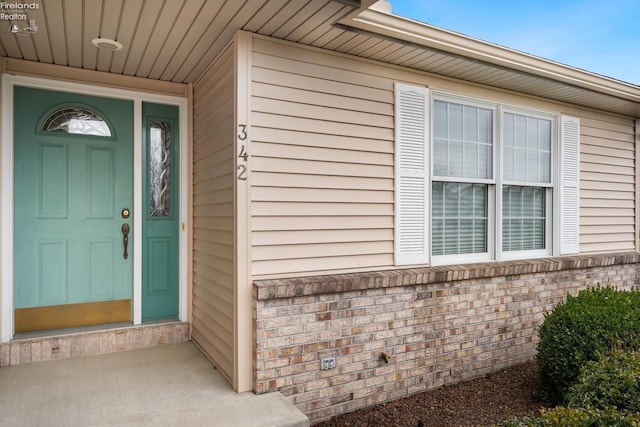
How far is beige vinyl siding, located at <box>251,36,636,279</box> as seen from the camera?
299cm

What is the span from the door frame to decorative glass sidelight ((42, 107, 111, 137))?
18 cm

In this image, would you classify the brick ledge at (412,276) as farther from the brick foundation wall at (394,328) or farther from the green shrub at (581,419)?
the green shrub at (581,419)

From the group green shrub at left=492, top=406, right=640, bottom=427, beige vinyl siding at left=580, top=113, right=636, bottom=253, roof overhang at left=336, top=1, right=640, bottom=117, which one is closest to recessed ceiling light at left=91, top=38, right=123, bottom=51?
roof overhang at left=336, top=1, right=640, bottom=117

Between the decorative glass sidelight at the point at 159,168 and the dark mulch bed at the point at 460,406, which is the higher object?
the decorative glass sidelight at the point at 159,168

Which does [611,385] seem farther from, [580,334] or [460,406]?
[460,406]

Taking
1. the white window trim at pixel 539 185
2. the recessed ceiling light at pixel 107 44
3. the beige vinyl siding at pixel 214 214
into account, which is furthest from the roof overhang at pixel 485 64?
the recessed ceiling light at pixel 107 44

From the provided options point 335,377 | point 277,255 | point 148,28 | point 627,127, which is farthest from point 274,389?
point 627,127

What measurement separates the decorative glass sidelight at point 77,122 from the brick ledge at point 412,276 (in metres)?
2.12

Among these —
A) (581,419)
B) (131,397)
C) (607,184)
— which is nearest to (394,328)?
(581,419)

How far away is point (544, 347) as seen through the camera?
11.1 ft

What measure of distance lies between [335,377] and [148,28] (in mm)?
2804

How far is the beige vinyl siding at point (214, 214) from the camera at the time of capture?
3097 mm

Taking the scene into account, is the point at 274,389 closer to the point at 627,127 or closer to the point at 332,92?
the point at 332,92
